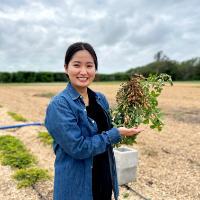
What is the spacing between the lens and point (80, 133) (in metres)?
2.29

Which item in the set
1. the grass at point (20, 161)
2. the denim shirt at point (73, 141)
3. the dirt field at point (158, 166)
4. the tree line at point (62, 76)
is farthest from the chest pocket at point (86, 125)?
the tree line at point (62, 76)

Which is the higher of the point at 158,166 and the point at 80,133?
the point at 80,133

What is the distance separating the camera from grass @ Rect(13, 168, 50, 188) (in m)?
5.14

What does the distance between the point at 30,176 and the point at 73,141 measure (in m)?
3.30

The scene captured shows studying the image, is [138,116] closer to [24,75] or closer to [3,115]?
[3,115]

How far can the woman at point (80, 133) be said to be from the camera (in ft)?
7.45

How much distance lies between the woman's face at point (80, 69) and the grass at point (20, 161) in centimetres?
303

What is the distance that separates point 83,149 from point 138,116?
50cm

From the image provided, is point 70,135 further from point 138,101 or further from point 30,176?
point 30,176

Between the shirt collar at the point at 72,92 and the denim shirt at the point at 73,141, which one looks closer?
Result: the denim shirt at the point at 73,141

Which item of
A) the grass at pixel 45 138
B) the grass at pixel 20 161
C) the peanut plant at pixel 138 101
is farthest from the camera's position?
the grass at pixel 45 138

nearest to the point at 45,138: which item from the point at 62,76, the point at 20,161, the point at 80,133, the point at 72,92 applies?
the point at 20,161

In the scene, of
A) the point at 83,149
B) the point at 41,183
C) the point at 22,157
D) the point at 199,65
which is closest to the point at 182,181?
the point at 41,183

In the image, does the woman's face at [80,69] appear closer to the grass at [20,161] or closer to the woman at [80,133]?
the woman at [80,133]
